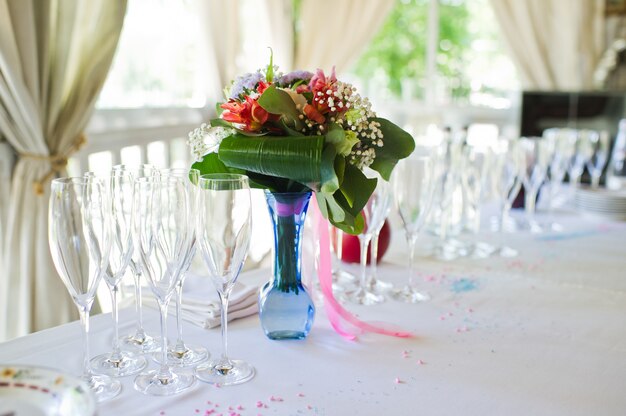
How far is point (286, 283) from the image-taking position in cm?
105

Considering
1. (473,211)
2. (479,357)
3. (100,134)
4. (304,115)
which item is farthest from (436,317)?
(100,134)

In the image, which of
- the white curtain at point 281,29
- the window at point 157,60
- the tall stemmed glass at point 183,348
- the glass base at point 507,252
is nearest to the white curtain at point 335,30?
the white curtain at point 281,29

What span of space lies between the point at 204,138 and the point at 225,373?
16.3 inches

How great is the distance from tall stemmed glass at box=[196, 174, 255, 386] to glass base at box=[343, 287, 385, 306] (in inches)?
16.3

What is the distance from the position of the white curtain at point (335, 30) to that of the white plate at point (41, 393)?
12.9 feet

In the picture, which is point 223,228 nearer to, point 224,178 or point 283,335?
point 224,178

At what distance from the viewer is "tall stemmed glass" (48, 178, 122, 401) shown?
32.4 inches

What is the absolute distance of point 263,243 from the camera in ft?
5.07

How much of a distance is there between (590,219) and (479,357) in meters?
1.35

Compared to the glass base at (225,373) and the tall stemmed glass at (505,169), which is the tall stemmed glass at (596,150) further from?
the glass base at (225,373)

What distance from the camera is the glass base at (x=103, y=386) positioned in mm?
841

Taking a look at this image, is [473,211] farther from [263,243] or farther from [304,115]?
[304,115]

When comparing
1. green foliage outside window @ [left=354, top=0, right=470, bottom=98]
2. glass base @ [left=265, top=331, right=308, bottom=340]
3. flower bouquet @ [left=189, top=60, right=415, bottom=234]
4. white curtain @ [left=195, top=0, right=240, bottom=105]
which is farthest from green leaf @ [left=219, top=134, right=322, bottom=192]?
green foliage outside window @ [left=354, top=0, right=470, bottom=98]

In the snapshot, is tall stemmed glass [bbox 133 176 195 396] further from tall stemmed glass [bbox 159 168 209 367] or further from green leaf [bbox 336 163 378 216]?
green leaf [bbox 336 163 378 216]
